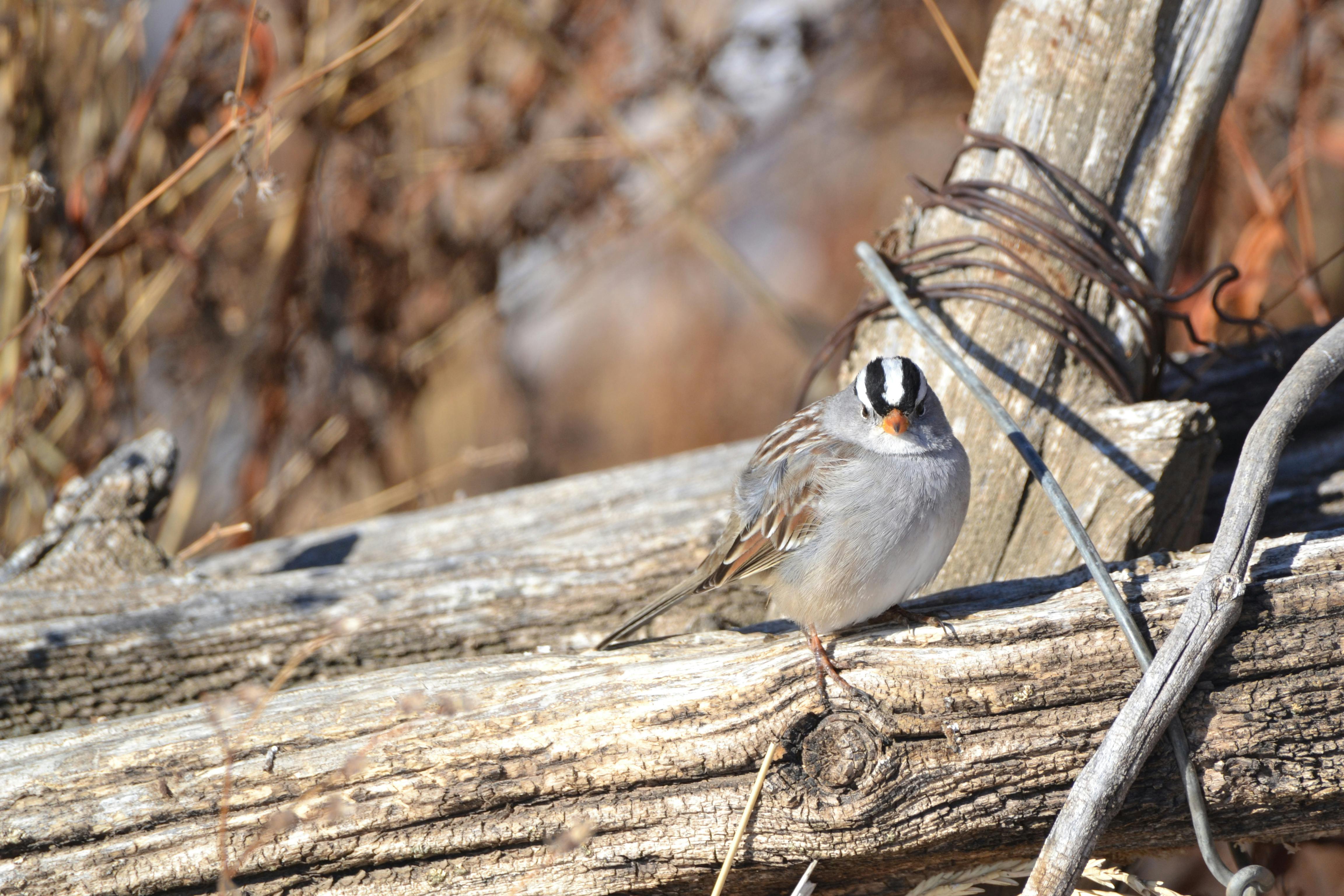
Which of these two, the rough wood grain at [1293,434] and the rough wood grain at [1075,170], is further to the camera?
the rough wood grain at [1293,434]

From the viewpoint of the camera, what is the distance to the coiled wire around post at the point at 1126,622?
1788 mm

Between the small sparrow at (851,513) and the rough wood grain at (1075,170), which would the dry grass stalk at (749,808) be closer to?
the small sparrow at (851,513)

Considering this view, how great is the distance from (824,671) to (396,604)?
1232 millimetres

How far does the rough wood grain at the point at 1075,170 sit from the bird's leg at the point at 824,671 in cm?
79

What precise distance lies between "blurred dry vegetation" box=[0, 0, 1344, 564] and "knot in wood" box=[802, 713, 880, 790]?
1779 millimetres

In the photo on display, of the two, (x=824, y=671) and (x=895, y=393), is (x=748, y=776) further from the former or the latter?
(x=895, y=393)

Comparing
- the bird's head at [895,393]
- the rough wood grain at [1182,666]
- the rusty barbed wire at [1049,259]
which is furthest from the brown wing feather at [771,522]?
the rough wood grain at [1182,666]

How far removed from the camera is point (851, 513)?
7.41 ft

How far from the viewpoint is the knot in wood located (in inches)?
74.9

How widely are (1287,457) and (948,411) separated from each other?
107 centimetres

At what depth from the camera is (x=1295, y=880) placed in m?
3.18

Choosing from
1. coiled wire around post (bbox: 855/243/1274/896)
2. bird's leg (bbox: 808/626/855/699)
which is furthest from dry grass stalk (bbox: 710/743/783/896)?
coiled wire around post (bbox: 855/243/1274/896)

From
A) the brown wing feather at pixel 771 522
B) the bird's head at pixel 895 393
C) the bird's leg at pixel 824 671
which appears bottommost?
the bird's leg at pixel 824 671

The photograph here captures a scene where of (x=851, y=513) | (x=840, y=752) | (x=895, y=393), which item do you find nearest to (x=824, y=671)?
(x=840, y=752)
